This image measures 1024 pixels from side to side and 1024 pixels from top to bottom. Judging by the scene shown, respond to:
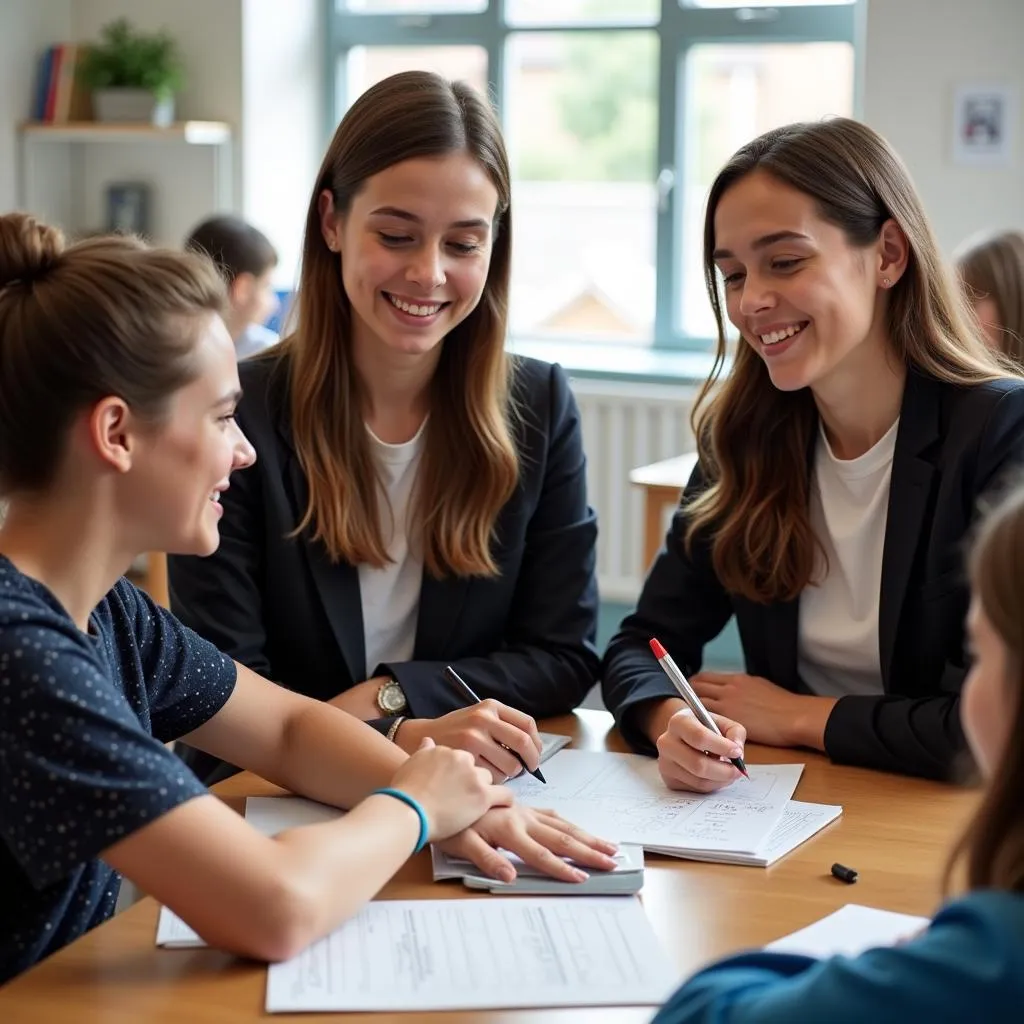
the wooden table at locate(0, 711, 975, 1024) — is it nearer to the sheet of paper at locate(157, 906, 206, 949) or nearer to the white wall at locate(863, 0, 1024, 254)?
the sheet of paper at locate(157, 906, 206, 949)

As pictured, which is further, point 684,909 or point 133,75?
point 133,75

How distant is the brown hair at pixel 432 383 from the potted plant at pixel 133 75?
11.0ft

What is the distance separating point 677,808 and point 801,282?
0.70 m

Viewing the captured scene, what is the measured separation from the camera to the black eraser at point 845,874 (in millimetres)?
1402

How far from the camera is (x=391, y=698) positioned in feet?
6.18

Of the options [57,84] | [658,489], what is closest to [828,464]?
[658,489]

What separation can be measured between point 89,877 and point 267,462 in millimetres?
747

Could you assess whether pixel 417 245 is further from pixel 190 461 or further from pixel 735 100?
pixel 735 100

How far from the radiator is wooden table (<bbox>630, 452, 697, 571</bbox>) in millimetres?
821

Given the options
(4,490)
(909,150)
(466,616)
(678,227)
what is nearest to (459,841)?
(4,490)

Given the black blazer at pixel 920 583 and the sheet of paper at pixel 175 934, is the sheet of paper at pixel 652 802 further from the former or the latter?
the sheet of paper at pixel 175 934

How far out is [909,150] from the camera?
14.4 ft

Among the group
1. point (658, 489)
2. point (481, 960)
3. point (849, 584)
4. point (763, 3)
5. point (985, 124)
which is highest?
point (763, 3)

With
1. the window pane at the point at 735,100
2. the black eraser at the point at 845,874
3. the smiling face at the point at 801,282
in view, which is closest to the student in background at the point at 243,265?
the window pane at the point at 735,100
